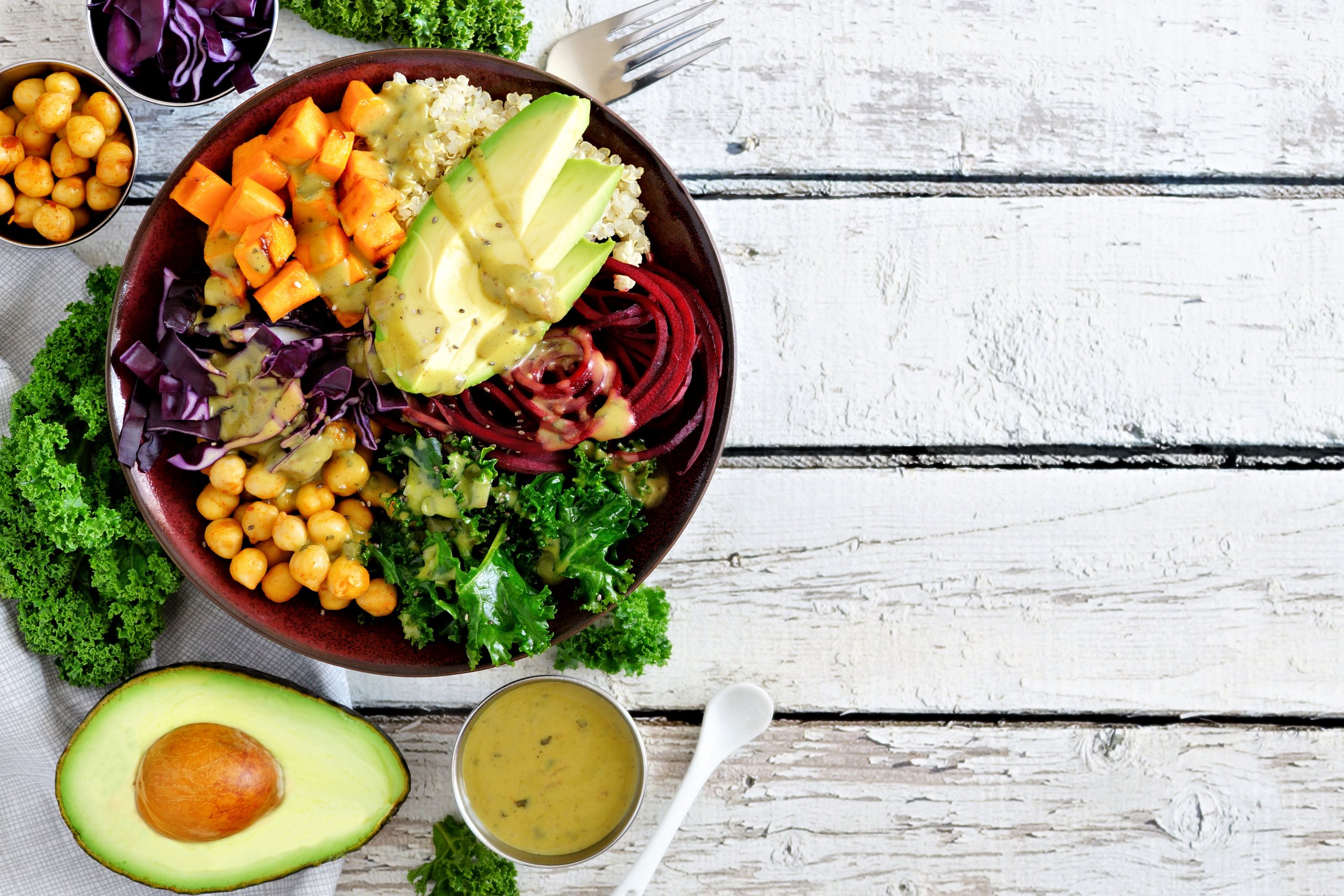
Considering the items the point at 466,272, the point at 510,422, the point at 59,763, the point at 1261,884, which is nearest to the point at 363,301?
the point at 466,272

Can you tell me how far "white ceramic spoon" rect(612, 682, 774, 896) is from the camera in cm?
260

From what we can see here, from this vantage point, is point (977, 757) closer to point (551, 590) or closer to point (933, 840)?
point (933, 840)

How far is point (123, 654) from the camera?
8.17 ft

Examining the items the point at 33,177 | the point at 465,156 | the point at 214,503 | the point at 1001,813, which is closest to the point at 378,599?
the point at 214,503

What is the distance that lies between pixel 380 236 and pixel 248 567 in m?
0.79

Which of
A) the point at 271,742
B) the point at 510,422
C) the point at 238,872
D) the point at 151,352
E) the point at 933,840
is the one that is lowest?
the point at 933,840

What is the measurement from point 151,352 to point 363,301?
464 mm

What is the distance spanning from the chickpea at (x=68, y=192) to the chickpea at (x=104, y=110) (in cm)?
14

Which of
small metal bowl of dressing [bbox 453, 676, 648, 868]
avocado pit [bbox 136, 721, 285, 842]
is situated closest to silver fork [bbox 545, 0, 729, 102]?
small metal bowl of dressing [bbox 453, 676, 648, 868]

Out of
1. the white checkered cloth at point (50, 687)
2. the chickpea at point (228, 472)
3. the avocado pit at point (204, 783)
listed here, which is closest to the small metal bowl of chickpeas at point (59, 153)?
the white checkered cloth at point (50, 687)

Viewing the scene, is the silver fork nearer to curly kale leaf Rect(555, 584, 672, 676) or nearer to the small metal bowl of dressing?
curly kale leaf Rect(555, 584, 672, 676)

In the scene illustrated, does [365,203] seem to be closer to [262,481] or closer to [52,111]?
Answer: [262,481]

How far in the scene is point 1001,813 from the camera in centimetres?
276

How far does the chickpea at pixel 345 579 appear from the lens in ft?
7.64
